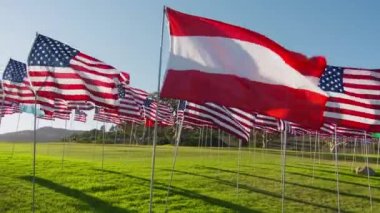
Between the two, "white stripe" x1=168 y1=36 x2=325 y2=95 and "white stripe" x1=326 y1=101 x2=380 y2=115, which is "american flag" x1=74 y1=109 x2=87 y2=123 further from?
"white stripe" x1=168 y1=36 x2=325 y2=95

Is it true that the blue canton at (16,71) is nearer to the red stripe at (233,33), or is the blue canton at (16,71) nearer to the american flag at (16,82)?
the american flag at (16,82)

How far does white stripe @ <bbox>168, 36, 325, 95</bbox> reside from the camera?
10312 millimetres

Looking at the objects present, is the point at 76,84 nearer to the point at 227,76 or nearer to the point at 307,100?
the point at 227,76

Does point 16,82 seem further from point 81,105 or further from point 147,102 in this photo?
point 81,105

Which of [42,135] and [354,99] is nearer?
[354,99]

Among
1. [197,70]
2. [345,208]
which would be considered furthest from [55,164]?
[197,70]

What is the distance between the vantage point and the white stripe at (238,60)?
33.8ft

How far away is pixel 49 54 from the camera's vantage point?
49.5ft

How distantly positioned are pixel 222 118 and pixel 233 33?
8481 millimetres

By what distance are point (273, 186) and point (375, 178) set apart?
1105 centimetres

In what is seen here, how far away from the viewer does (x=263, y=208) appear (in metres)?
18.8

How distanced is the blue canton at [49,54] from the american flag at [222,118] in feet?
19.4

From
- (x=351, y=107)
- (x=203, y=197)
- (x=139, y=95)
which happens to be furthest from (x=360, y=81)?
(x=139, y=95)

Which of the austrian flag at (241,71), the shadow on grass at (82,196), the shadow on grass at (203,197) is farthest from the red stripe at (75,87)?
the shadow on grass at (203,197)
